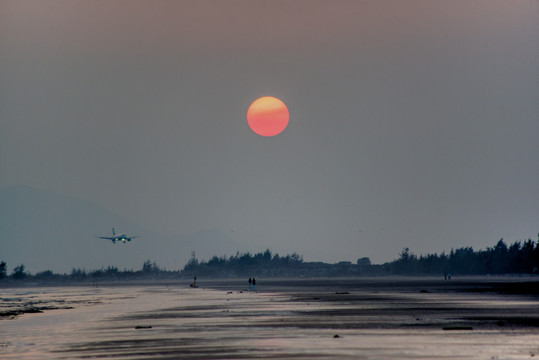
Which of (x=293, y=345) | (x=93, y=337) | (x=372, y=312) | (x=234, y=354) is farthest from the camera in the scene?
(x=372, y=312)

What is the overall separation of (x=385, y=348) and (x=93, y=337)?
15308 mm

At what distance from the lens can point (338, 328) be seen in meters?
37.7

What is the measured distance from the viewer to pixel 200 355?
1093 inches

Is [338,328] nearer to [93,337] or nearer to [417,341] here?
[417,341]

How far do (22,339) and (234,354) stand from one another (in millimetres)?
14343

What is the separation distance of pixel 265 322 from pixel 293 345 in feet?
40.8

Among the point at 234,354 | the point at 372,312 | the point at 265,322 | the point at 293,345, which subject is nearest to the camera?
the point at 234,354

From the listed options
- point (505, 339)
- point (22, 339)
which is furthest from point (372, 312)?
point (22, 339)

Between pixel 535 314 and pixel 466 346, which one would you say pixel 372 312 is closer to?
pixel 535 314

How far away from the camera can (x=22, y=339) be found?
37031 millimetres

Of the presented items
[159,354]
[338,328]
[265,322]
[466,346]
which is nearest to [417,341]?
[466,346]

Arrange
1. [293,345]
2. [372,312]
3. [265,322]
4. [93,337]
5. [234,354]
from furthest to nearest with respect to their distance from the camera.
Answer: [372,312] → [265,322] → [93,337] → [293,345] → [234,354]

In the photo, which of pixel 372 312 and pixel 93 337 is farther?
pixel 372 312

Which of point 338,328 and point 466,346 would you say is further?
point 338,328
